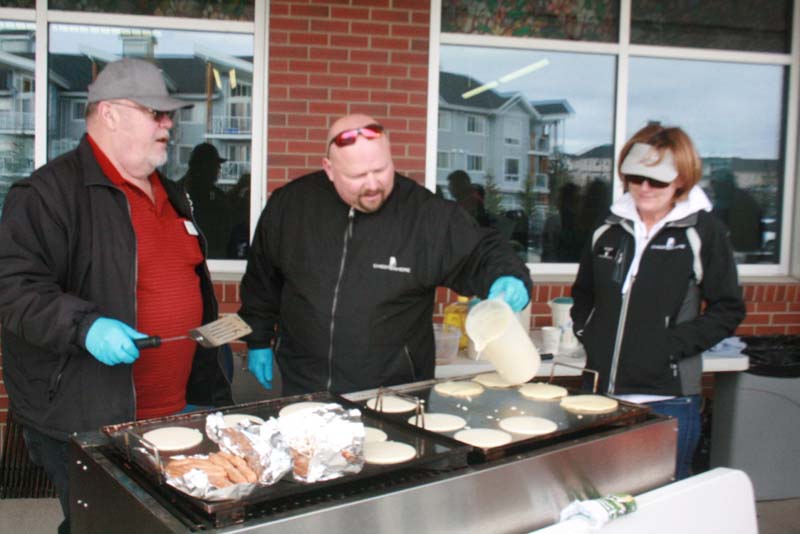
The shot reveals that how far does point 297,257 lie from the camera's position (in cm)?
271

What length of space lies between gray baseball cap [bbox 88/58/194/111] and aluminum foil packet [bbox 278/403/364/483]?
1.20m

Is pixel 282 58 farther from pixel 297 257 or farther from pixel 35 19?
pixel 297 257

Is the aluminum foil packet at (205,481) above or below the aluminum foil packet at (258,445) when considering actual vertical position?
below

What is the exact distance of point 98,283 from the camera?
2322 millimetres

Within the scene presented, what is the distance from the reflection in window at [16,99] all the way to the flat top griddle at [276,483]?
113 inches

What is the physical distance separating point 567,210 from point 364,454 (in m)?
3.35

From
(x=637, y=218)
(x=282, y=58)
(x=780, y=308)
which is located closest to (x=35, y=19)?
(x=282, y=58)

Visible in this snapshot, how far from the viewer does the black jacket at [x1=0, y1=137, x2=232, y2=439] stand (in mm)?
2189

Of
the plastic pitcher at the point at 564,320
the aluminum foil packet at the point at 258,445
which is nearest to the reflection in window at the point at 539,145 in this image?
the plastic pitcher at the point at 564,320

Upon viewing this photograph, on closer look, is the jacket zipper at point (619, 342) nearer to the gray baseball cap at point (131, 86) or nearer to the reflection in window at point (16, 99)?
the gray baseball cap at point (131, 86)

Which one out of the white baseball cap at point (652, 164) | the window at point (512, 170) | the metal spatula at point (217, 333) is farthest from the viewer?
the window at point (512, 170)

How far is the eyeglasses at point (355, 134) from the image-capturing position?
2.50 meters

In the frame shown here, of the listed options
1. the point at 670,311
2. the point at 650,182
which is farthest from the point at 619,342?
the point at 650,182

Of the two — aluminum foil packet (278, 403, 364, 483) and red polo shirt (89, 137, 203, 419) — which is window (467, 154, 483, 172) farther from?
aluminum foil packet (278, 403, 364, 483)
